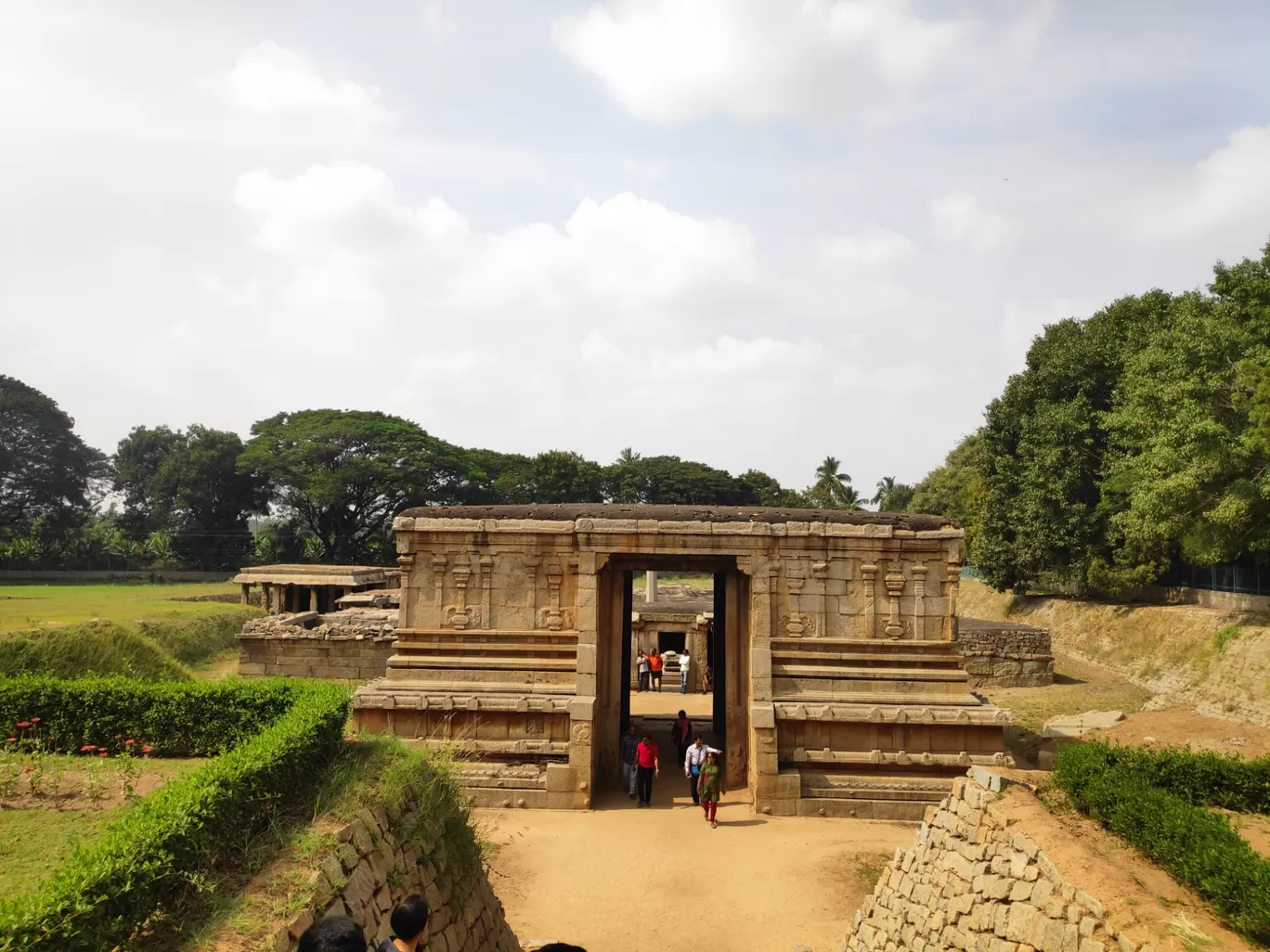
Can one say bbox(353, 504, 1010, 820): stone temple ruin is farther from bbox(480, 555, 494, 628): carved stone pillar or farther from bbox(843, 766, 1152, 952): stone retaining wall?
bbox(843, 766, 1152, 952): stone retaining wall

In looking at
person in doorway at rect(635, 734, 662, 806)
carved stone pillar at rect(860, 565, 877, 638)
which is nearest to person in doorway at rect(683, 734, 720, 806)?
person in doorway at rect(635, 734, 662, 806)

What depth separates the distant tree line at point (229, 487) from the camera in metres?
50.7

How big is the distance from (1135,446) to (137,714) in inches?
1215

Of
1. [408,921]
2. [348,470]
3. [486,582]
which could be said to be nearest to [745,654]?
[486,582]

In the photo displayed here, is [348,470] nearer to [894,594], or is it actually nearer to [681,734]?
[681,734]

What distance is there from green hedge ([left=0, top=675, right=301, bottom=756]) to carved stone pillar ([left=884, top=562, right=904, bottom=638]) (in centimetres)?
1077

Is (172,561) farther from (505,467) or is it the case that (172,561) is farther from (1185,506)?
(1185,506)

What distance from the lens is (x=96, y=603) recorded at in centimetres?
3070

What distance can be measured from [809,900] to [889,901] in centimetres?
171

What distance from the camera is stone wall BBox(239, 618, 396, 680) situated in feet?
78.8

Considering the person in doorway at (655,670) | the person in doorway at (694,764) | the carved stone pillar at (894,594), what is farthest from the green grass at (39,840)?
the person in doorway at (655,670)

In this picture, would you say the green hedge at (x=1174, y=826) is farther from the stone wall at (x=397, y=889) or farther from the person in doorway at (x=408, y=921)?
the stone wall at (x=397, y=889)

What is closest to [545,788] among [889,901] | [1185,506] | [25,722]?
[889,901]

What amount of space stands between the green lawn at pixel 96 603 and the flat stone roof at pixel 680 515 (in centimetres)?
1405
